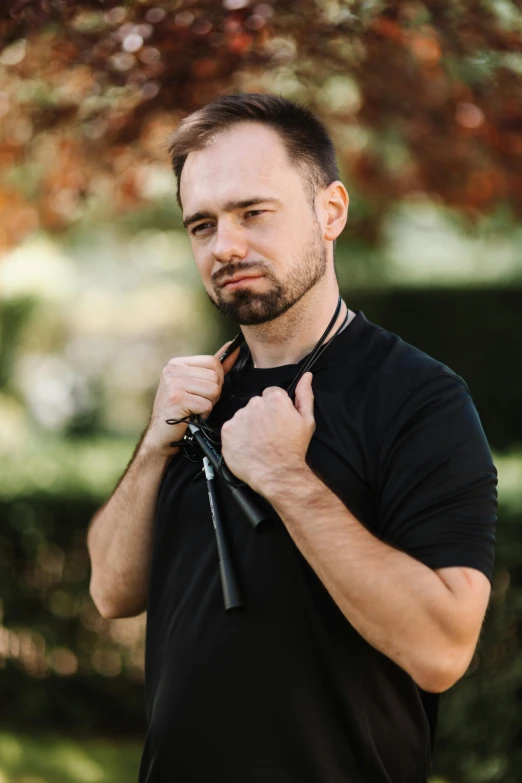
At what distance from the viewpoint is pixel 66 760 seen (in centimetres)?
512

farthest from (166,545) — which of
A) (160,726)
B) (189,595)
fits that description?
(160,726)

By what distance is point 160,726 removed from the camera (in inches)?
86.0

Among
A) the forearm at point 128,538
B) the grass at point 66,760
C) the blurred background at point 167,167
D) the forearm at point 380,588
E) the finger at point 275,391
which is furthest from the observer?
the grass at point 66,760

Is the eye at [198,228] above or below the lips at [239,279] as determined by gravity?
above

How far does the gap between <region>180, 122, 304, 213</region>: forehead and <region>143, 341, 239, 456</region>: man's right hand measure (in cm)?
40

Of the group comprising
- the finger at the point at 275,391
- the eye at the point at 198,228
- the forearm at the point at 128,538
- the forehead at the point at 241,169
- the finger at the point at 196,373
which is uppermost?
the forehead at the point at 241,169

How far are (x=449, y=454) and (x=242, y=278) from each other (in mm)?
674

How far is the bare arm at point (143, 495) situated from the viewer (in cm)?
242

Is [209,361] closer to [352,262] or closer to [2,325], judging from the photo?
[352,262]

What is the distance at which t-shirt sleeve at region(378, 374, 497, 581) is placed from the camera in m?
1.92

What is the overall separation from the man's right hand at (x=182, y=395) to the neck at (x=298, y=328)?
0.48 ft

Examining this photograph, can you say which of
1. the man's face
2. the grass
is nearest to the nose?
the man's face

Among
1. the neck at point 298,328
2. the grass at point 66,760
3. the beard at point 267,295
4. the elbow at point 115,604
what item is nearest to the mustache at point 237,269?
the beard at point 267,295

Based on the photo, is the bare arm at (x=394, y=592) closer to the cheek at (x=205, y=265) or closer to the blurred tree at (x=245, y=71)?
the cheek at (x=205, y=265)
